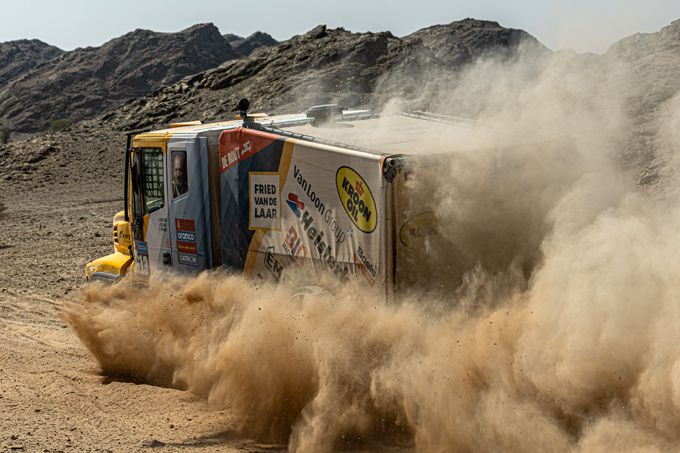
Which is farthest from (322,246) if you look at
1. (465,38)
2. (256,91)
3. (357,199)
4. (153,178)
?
(465,38)

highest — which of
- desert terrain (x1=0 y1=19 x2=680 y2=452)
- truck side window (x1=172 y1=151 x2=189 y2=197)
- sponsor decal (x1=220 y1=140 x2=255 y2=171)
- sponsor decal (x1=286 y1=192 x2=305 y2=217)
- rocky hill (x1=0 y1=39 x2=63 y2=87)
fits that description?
rocky hill (x1=0 y1=39 x2=63 y2=87)

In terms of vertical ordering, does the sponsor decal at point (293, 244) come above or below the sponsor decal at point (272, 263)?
above

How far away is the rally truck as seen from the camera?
612 centimetres

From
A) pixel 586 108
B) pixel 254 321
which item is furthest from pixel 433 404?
pixel 586 108

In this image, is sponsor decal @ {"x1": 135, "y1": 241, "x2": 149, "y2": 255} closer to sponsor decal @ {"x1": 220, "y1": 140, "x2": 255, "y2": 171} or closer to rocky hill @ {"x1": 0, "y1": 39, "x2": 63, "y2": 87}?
sponsor decal @ {"x1": 220, "y1": 140, "x2": 255, "y2": 171}

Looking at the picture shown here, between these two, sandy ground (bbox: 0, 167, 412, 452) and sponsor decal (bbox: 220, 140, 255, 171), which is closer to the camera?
sandy ground (bbox: 0, 167, 412, 452)

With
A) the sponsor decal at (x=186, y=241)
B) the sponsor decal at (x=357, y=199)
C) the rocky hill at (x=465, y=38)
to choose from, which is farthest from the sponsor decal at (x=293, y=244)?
the rocky hill at (x=465, y=38)

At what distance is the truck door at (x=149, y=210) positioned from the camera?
27.4 ft

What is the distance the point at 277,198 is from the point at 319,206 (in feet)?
1.96

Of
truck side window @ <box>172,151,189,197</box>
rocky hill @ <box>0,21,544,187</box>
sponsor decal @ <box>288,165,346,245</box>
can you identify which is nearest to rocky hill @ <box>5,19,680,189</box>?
rocky hill @ <box>0,21,544,187</box>

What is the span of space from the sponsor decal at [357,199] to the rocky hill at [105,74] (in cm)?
5230

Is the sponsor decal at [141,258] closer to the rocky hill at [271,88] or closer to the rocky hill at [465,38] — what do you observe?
the rocky hill at [271,88]

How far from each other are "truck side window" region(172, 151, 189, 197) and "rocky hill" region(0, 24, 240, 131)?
50.0m

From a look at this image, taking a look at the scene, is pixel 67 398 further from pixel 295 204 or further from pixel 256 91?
pixel 256 91
